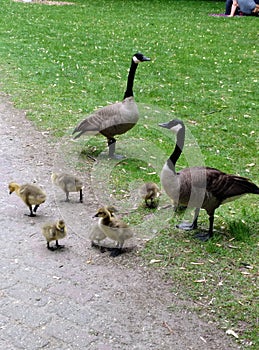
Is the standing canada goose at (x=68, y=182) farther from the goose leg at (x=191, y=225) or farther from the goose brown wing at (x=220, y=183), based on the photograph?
the goose brown wing at (x=220, y=183)

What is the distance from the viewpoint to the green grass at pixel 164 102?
4617mm

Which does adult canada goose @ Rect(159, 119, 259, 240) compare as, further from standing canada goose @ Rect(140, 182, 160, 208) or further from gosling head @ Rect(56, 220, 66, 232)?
gosling head @ Rect(56, 220, 66, 232)

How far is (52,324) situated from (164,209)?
206 centimetres

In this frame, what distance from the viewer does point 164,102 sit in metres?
9.28

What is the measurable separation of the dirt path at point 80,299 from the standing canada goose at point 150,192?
0.55 meters

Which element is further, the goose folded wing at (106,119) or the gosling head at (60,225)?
the goose folded wing at (106,119)

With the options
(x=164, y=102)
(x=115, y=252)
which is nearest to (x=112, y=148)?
(x=115, y=252)

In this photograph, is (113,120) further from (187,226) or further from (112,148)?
(187,226)

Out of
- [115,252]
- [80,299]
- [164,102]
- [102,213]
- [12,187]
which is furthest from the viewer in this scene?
[164,102]

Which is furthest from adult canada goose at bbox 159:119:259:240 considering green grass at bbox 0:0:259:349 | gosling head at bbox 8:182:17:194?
gosling head at bbox 8:182:17:194

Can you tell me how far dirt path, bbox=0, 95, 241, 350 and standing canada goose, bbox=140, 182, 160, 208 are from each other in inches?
21.5

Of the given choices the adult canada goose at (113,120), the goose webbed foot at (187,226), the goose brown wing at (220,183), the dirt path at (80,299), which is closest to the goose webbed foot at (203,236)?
the goose webbed foot at (187,226)

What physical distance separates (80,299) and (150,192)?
1664 mm

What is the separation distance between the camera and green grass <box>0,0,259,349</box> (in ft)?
15.1
